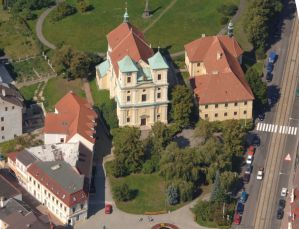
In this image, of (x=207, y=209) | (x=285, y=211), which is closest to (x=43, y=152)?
(x=207, y=209)

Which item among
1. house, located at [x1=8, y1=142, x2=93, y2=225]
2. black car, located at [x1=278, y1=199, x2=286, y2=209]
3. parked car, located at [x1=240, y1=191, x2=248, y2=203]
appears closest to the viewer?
house, located at [x1=8, y1=142, x2=93, y2=225]

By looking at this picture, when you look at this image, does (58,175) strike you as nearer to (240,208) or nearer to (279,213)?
(240,208)

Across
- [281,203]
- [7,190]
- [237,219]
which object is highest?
[281,203]

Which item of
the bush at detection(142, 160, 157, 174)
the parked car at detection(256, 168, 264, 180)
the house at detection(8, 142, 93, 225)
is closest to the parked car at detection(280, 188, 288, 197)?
the parked car at detection(256, 168, 264, 180)

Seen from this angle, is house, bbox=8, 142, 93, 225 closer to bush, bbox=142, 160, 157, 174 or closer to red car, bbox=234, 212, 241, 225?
bush, bbox=142, 160, 157, 174

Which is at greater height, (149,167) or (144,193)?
(149,167)

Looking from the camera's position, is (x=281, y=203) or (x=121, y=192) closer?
(x=121, y=192)

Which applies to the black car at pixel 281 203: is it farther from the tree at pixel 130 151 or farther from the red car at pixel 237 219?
the tree at pixel 130 151

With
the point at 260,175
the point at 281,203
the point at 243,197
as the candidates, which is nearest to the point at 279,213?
the point at 281,203
